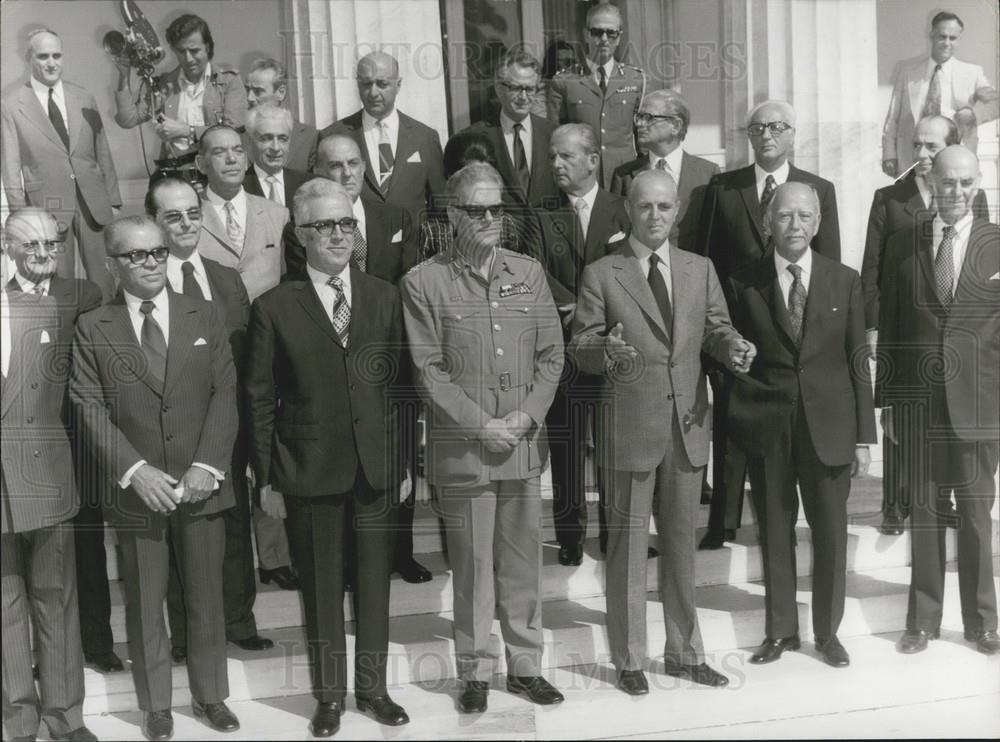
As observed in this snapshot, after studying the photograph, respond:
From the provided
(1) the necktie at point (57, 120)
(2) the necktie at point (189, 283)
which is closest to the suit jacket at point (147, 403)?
(2) the necktie at point (189, 283)

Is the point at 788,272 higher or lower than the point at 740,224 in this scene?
lower

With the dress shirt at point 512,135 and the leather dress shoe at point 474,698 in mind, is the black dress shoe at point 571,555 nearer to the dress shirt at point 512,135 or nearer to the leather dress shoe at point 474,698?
the leather dress shoe at point 474,698

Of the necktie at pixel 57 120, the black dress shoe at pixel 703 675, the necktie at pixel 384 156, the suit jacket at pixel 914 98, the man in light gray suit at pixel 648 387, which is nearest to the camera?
the man in light gray suit at pixel 648 387

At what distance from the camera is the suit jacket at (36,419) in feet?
13.1

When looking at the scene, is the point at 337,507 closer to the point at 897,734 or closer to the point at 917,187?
the point at 897,734

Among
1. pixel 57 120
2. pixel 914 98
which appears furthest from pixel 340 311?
pixel 914 98

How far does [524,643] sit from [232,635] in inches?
42.7

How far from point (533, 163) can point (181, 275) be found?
154 centimetres

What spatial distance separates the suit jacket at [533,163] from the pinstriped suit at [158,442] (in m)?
1.47

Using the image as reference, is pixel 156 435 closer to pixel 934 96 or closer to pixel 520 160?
pixel 520 160

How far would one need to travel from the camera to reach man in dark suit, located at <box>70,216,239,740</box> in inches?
157

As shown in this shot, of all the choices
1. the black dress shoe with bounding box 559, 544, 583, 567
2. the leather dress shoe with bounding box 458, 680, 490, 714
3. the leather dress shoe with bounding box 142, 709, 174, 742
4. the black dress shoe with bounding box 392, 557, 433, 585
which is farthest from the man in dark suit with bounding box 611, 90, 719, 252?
the leather dress shoe with bounding box 142, 709, 174, 742

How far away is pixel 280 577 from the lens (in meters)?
4.64

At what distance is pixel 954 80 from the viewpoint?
558 cm
